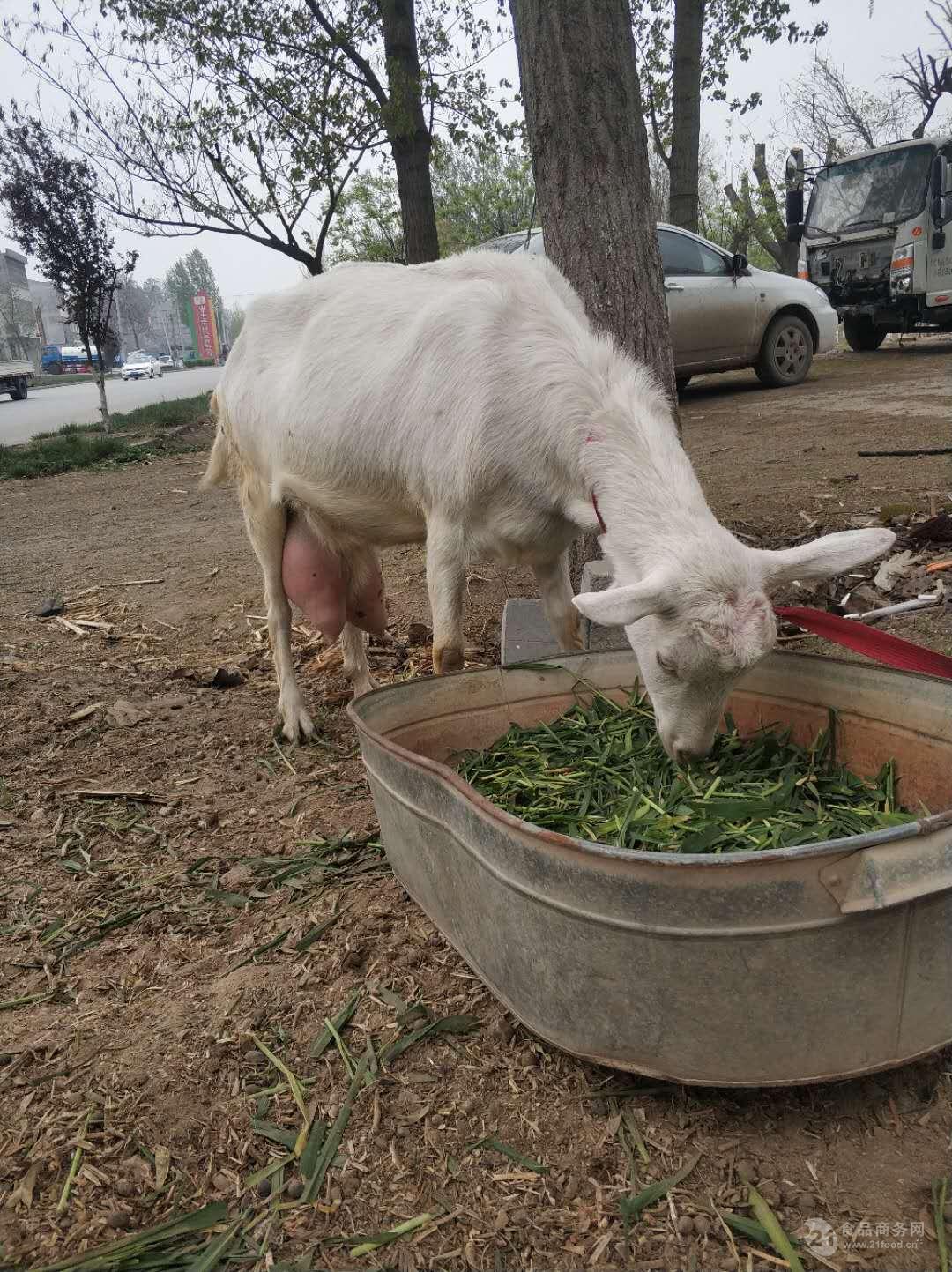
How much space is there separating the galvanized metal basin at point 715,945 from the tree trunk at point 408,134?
8959 mm

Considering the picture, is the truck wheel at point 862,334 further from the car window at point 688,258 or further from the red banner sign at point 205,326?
the red banner sign at point 205,326

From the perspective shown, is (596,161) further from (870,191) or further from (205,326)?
(205,326)

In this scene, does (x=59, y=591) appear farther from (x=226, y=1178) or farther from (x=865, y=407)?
→ (x=865, y=407)

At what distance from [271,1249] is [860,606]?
3.48 meters

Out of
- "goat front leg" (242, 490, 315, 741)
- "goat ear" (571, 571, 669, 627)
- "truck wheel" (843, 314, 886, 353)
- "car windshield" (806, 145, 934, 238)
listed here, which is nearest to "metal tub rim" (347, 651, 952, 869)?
"goat ear" (571, 571, 669, 627)

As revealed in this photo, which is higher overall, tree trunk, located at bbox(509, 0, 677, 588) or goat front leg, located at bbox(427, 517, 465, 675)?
tree trunk, located at bbox(509, 0, 677, 588)

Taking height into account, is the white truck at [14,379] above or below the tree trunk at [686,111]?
below

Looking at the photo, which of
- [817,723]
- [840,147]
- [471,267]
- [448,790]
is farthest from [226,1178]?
[840,147]

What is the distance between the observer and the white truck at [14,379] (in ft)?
110

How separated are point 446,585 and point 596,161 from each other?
2.18 m

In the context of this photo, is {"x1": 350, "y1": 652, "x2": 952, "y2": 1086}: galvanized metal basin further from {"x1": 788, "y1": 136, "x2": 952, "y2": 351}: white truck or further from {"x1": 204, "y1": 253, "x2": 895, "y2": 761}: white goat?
{"x1": 788, "y1": 136, "x2": 952, "y2": 351}: white truck

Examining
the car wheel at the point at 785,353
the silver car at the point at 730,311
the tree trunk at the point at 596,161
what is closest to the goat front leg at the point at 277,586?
the tree trunk at the point at 596,161

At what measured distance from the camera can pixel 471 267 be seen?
358 cm

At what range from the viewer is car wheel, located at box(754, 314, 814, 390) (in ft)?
39.9
